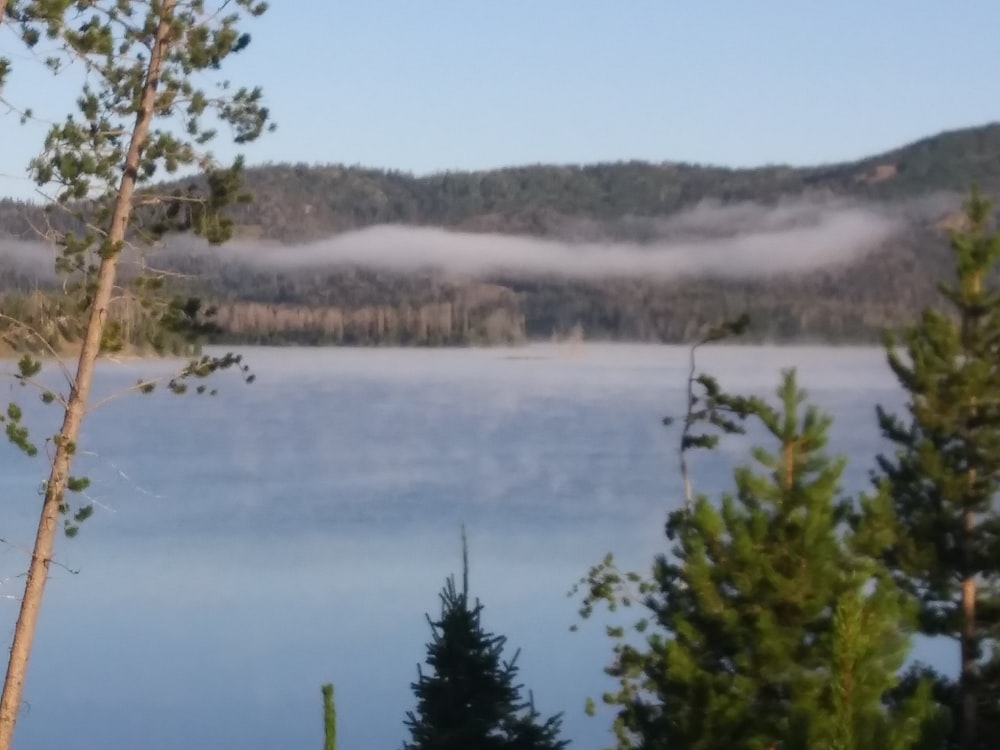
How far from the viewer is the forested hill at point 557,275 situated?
89.7ft

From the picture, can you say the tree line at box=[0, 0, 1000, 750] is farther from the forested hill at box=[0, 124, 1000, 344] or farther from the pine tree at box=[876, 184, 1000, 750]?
the forested hill at box=[0, 124, 1000, 344]

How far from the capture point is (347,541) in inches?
1478

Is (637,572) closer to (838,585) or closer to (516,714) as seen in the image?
(516,714)

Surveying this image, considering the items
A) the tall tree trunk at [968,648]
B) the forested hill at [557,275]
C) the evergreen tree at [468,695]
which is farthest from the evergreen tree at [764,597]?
the forested hill at [557,275]

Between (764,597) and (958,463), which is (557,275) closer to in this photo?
(958,463)

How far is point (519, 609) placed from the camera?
28.9m

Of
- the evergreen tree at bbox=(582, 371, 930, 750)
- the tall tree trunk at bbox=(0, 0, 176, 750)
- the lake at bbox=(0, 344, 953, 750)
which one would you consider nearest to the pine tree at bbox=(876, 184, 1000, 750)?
the lake at bbox=(0, 344, 953, 750)

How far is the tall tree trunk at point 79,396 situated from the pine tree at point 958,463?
704cm

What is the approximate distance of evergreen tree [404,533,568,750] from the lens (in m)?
11.4

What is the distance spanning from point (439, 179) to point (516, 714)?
51680mm

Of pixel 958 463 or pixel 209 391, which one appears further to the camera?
pixel 958 463

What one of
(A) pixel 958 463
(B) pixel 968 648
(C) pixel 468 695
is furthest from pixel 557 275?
(C) pixel 468 695

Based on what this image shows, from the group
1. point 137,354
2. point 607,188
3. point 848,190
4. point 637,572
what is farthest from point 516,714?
point 607,188

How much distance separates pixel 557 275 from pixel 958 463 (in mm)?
33941
